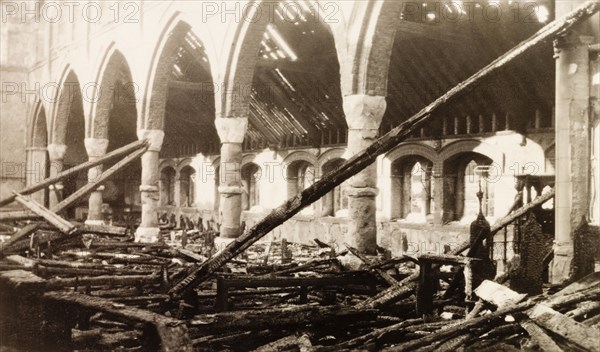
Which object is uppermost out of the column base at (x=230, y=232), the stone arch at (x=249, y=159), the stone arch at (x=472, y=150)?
the stone arch at (x=249, y=159)

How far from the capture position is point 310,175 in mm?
17766

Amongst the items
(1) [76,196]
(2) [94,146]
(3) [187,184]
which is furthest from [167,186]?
(1) [76,196]

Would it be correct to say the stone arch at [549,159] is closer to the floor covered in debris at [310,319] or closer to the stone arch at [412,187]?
the stone arch at [412,187]

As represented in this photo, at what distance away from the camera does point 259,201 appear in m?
19.5

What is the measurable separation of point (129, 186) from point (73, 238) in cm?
1490

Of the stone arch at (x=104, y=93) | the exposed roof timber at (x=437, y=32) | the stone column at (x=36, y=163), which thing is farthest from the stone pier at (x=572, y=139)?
the stone column at (x=36, y=163)

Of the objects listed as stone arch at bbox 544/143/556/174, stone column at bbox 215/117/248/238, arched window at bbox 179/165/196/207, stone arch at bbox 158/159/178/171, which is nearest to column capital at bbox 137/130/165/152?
stone column at bbox 215/117/248/238

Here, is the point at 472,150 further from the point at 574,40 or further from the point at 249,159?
the point at 249,159

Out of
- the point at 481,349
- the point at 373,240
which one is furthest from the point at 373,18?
the point at 481,349

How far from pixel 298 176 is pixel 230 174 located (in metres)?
6.87

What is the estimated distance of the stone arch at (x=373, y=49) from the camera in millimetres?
8375

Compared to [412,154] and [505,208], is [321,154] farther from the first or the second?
[505,208]

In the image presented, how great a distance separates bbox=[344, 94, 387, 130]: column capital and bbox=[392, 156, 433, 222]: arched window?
6081 millimetres

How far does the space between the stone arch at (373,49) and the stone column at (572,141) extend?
119 inches
